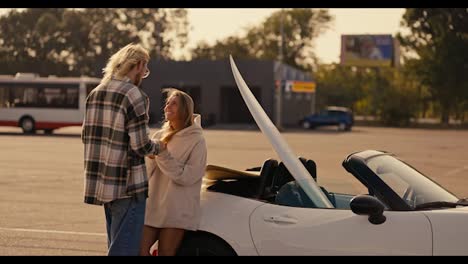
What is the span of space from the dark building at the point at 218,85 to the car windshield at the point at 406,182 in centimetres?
5070

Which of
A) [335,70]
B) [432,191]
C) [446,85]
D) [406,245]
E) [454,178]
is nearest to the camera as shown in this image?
[406,245]

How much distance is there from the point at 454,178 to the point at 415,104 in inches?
2136

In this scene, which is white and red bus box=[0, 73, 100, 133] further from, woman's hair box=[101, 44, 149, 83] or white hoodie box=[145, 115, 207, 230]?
woman's hair box=[101, 44, 149, 83]

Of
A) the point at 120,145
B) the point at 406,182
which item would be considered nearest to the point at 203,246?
the point at 120,145

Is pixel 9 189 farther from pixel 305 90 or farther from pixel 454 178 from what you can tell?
pixel 305 90

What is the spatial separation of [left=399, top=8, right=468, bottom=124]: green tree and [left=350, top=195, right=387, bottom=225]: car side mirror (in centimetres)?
5841

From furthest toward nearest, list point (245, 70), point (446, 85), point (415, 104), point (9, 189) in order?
1. point (415, 104)
2. point (446, 85)
3. point (245, 70)
4. point (9, 189)

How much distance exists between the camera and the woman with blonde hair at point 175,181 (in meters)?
5.24

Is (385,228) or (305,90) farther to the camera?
(305,90)

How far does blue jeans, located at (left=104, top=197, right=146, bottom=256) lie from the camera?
489cm

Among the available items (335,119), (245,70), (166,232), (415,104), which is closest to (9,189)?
(166,232)

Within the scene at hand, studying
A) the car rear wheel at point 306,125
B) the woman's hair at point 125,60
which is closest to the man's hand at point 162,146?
the woman's hair at point 125,60

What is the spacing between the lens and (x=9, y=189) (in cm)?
1334

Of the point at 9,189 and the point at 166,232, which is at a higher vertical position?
the point at 166,232
